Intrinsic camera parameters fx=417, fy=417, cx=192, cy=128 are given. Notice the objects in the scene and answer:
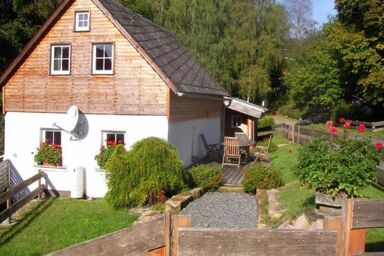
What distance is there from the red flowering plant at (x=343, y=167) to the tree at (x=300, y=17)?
182 feet

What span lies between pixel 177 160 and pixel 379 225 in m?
8.27

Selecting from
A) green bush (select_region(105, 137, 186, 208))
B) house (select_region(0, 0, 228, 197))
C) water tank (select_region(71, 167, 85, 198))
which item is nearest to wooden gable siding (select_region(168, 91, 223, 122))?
house (select_region(0, 0, 228, 197))

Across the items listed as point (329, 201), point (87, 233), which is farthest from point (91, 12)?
point (329, 201)

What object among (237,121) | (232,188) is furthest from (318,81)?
(232,188)

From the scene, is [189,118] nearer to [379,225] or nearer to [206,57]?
[379,225]

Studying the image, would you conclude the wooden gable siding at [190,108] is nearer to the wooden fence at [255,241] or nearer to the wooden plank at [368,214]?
the wooden plank at [368,214]

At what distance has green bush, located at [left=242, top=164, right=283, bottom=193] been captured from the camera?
1310cm

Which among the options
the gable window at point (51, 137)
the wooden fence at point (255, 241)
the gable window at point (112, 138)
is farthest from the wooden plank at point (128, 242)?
the gable window at point (51, 137)

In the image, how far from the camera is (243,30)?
40.4 m

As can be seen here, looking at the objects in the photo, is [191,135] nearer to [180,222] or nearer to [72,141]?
[72,141]

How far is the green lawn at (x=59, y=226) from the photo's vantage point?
29.5 ft

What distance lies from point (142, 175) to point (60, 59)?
6293mm

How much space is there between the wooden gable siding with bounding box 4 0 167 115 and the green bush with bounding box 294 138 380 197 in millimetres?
7406

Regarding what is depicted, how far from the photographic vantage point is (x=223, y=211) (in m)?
11.1
